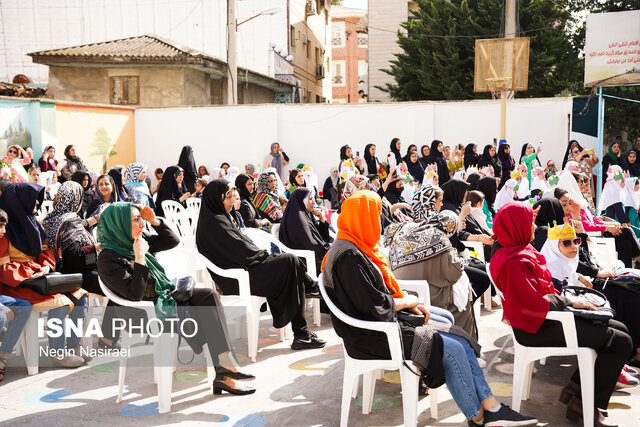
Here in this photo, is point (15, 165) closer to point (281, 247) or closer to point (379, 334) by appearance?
point (281, 247)

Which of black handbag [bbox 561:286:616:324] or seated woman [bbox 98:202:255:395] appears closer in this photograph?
black handbag [bbox 561:286:616:324]

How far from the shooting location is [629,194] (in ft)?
26.2

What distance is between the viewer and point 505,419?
2830 mm

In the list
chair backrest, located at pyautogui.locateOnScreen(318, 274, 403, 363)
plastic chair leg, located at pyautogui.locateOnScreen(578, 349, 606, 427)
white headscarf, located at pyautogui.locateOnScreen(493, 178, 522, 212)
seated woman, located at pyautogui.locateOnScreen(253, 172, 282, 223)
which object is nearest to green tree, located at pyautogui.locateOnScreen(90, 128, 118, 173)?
seated woman, located at pyautogui.locateOnScreen(253, 172, 282, 223)

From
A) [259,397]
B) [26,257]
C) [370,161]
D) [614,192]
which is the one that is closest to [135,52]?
[370,161]

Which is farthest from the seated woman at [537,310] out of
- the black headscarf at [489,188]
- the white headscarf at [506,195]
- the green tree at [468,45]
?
the green tree at [468,45]

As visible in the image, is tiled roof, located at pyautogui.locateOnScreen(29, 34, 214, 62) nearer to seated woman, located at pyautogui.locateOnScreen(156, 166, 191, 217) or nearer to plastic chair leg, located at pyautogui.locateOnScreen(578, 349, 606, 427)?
seated woman, located at pyautogui.locateOnScreen(156, 166, 191, 217)

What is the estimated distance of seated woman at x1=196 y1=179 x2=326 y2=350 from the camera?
4492 millimetres

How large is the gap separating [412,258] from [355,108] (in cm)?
1060

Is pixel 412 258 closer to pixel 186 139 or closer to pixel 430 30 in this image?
pixel 186 139

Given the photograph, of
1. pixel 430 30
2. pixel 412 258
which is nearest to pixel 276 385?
pixel 412 258

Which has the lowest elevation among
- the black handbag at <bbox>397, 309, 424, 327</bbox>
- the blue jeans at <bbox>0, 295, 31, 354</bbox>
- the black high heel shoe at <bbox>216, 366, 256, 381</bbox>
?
the black high heel shoe at <bbox>216, 366, 256, 381</bbox>

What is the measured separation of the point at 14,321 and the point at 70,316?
0.37 metres

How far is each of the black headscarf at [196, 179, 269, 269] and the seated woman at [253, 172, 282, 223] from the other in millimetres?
2456
